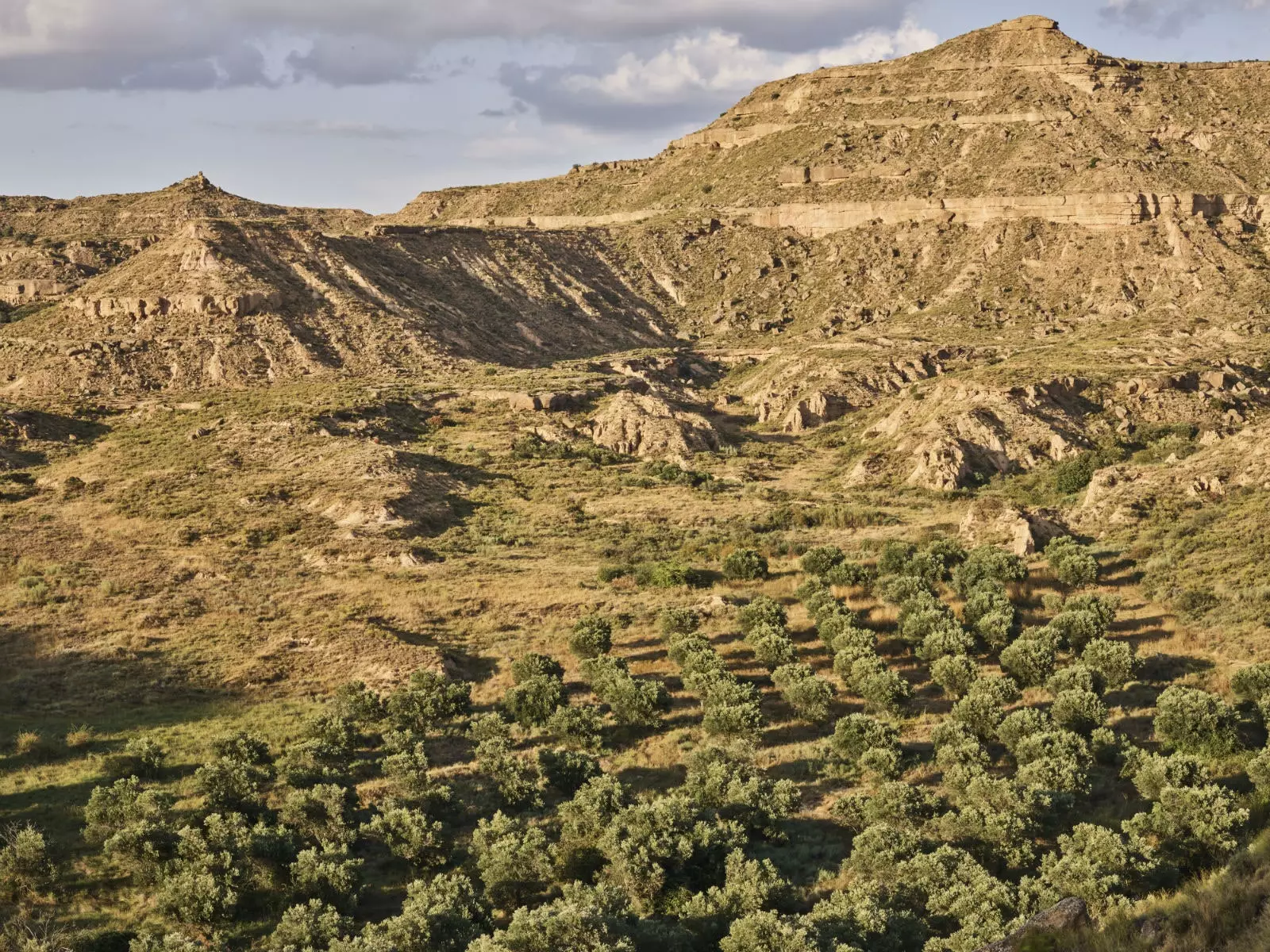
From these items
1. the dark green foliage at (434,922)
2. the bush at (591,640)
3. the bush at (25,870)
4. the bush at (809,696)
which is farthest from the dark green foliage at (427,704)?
the bush at (25,870)

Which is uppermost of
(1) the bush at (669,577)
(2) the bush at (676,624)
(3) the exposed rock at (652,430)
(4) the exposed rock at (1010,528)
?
(3) the exposed rock at (652,430)

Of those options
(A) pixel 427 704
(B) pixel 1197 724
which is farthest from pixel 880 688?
(A) pixel 427 704

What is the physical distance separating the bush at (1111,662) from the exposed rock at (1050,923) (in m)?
19.5

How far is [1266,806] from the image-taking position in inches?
1055

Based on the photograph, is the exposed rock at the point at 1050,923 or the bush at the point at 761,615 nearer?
the exposed rock at the point at 1050,923

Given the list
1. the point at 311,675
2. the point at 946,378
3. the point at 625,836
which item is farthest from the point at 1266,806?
the point at 946,378

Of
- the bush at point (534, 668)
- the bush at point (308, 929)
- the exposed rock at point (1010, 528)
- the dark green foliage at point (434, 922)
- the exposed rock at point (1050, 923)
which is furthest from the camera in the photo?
the exposed rock at point (1010, 528)

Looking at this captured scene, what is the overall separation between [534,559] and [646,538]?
21.6 feet

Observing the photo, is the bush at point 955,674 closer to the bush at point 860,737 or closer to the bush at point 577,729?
the bush at point 860,737

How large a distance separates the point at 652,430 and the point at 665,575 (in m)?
29.8

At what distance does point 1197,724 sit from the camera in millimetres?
30984

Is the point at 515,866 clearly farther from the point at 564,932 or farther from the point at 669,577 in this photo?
the point at 669,577

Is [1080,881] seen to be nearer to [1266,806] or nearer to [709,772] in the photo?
[1266,806]

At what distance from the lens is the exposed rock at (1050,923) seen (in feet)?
54.3
